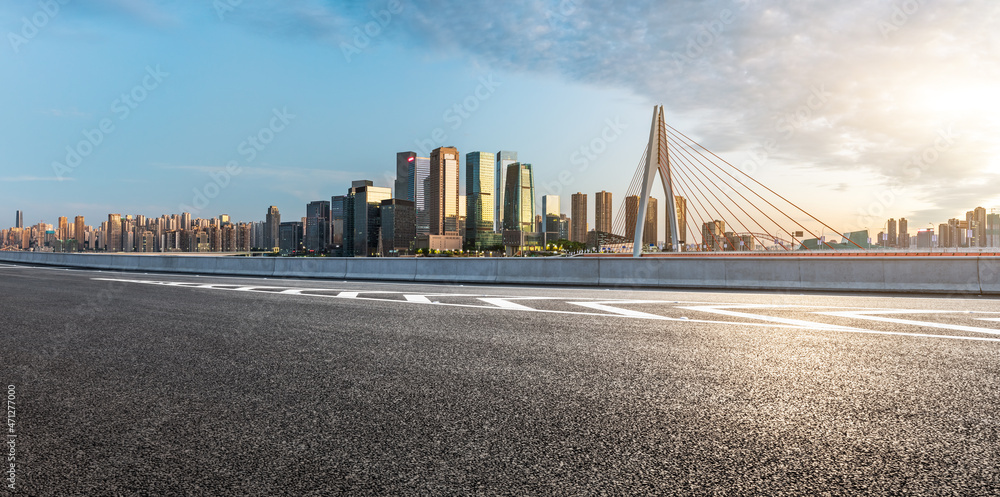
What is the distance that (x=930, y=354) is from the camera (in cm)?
608

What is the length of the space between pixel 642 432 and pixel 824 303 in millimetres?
9882

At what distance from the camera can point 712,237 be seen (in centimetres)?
5397

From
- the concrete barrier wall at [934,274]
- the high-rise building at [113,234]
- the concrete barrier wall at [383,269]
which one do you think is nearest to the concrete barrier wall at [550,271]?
the concrete barrier wall at [383,269]

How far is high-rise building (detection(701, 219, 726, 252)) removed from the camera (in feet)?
173

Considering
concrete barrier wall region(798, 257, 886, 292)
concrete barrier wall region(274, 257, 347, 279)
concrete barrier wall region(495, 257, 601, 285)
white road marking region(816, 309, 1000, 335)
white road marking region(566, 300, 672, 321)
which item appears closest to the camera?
white road marking region(816, 309, 1000, 335)

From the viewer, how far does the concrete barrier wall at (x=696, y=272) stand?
A: 14.6 metres

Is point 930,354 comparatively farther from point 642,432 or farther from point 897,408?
point 642,432

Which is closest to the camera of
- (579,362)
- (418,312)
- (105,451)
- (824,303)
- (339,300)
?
(105,451)

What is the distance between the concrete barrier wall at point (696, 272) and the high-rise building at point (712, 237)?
109 feet

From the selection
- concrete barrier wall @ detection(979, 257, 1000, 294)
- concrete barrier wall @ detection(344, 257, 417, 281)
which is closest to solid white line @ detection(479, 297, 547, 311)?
concrete barrier wall @ detection(344, 257, 417, 281)

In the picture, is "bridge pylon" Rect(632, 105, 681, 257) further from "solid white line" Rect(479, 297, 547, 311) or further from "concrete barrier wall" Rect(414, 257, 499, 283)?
"solid white line" Rect(479, 297, 547, 311)

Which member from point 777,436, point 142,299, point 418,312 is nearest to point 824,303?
point 418,312

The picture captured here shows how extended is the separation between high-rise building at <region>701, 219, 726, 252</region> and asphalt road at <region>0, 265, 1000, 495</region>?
145 ft

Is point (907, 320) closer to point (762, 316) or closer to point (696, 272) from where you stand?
point (762, 316)
